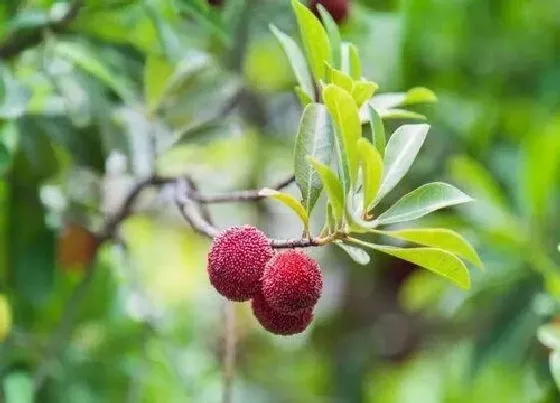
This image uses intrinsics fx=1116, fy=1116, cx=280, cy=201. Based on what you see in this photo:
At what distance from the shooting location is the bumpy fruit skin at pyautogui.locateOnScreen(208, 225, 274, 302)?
0.61 meters

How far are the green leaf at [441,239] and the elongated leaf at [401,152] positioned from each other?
0.04 metres

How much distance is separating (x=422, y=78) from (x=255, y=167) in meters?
0.31

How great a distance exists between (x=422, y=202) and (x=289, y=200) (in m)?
0.08

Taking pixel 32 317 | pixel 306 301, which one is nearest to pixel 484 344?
pixel 32 317

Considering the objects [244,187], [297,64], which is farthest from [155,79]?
[244,187]

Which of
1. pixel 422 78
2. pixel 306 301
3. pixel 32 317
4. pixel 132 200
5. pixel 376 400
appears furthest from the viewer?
pixel 376 400

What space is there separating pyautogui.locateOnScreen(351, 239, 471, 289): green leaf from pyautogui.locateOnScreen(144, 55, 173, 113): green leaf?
0.41 metres

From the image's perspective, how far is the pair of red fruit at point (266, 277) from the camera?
0.60 meters

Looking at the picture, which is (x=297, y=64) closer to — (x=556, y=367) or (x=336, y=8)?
(x=336, y=8)

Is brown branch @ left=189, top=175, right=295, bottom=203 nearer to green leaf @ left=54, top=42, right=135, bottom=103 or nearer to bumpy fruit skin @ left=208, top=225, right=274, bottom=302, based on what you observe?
bumpy fruit skin @ left=208, top=225, right=274, bottom=302

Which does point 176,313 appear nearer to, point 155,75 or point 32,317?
point 32,317

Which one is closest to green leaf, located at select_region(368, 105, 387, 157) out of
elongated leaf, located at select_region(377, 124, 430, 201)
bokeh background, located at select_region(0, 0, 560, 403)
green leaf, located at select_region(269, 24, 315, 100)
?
elongated leaf, located at select_region(377, 124, 430, 201)

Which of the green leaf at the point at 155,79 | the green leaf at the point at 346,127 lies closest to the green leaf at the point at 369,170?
the green leaf at the point at 346,127

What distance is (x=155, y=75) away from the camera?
98 cm
